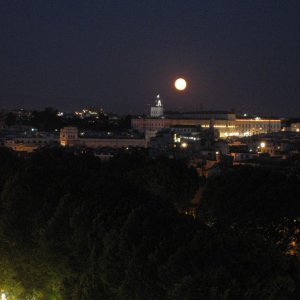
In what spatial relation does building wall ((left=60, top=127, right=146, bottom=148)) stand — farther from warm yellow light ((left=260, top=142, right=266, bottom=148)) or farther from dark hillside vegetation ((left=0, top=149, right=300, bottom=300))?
dark hillside vegetation ((left=0, top=149, right=300, bottom=300))

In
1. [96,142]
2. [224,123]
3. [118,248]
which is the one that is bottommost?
[96,142]

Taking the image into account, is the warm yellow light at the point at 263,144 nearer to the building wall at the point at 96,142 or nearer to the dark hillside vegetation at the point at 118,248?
the building wall at the point at 96,142

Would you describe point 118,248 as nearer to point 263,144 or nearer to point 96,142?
point 263,144

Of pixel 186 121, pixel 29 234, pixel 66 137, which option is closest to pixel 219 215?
pixel 29 234

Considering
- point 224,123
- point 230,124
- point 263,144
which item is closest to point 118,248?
point 263,144

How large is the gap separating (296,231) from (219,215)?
1548mm

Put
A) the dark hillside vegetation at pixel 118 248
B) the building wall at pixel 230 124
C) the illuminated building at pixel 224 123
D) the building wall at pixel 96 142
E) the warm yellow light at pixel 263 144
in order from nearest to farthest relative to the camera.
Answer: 1. the dark hillside vegetation at pixel 118 248
2. the warm yellow light at pixel 263 144
3. the building wall at pixel 96 142
4. the building wall at pixel 230 124
5. the illuminated building at pixel 224 123

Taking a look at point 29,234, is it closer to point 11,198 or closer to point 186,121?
point 11,198

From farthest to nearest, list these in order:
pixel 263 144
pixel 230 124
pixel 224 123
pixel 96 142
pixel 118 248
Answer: pixel 230 124 < pixel 224 123 < pixel 96 142 < pixel 263 144 < pixel 118 248

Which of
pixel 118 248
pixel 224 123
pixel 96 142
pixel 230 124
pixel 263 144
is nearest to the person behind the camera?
pixel 118 248

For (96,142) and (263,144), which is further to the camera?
(96,142)

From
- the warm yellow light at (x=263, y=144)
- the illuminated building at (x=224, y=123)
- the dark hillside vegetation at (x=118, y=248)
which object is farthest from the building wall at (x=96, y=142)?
the dark hillside vegetation at (x=118, y=248)

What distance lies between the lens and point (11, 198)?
10641 millimetres

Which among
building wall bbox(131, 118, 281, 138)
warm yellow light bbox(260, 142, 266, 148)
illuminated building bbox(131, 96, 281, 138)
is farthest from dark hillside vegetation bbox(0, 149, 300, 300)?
illuminated building bbox(131, 96, 281, 138)
